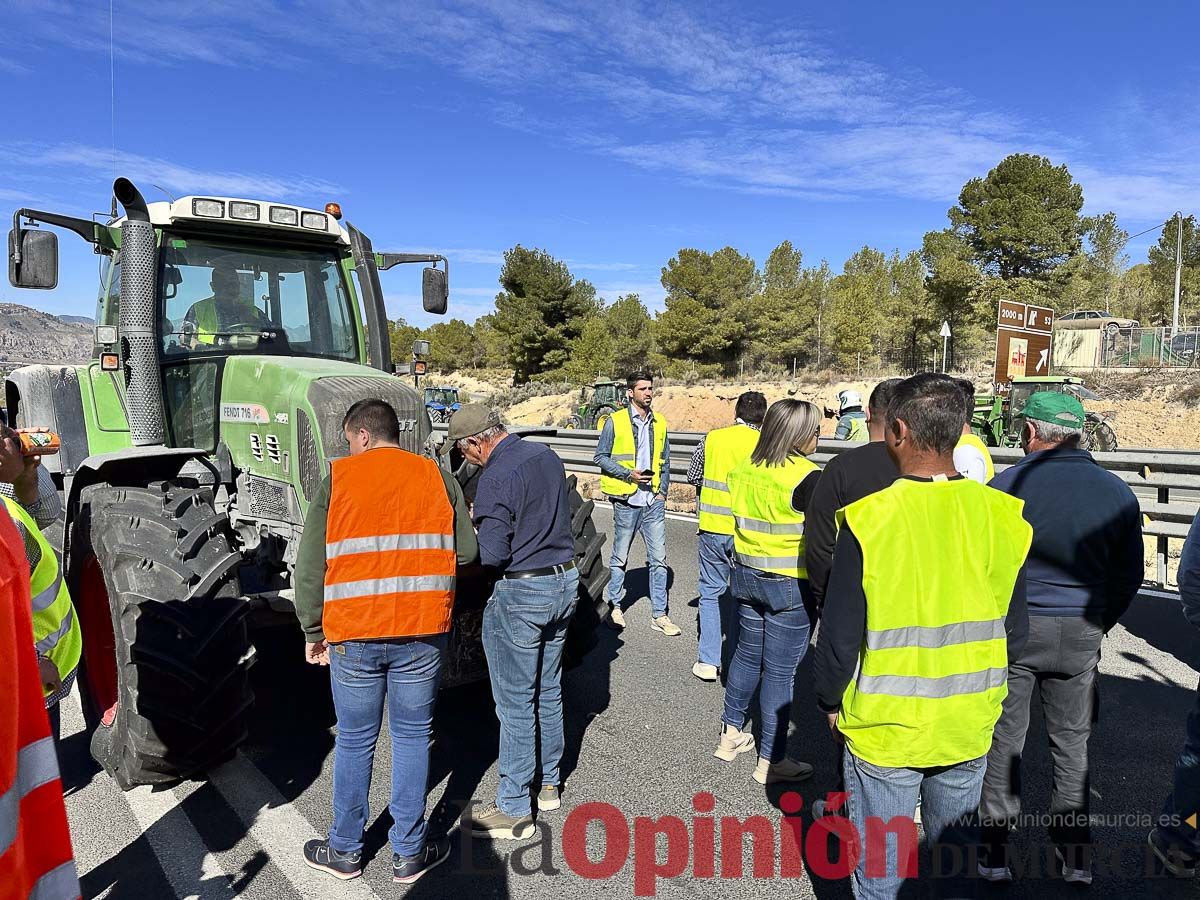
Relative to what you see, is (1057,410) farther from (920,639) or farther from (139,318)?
(139,318)

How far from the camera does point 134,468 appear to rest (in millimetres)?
4262

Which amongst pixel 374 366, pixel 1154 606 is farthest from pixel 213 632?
pixel 1154 606

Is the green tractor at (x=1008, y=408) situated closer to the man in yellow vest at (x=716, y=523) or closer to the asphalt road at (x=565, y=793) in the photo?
the asphalt road at (x=565, y=793)

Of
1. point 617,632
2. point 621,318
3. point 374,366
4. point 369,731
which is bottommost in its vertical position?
point 617,632

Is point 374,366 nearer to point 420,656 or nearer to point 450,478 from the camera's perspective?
point 450,478

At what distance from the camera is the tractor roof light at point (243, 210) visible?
4.70 meters

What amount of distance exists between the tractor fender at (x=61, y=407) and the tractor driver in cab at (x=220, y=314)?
1.32m

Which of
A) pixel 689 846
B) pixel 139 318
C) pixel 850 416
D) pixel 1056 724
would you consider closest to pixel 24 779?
pixel 689 846

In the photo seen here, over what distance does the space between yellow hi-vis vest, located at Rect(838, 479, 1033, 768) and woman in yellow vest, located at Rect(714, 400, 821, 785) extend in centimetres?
143

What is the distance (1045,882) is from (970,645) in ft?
5.16

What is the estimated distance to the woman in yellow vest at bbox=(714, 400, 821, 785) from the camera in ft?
12.3

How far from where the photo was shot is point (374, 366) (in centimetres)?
530

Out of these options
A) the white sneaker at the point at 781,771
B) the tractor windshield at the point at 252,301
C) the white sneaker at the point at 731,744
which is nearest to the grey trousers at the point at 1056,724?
the white sneaker at the point at 781,771

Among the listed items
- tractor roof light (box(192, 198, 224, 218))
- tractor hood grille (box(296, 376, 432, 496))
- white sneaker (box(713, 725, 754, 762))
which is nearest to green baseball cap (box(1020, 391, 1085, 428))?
white sneaker (box(713, 725, 754, 762))
